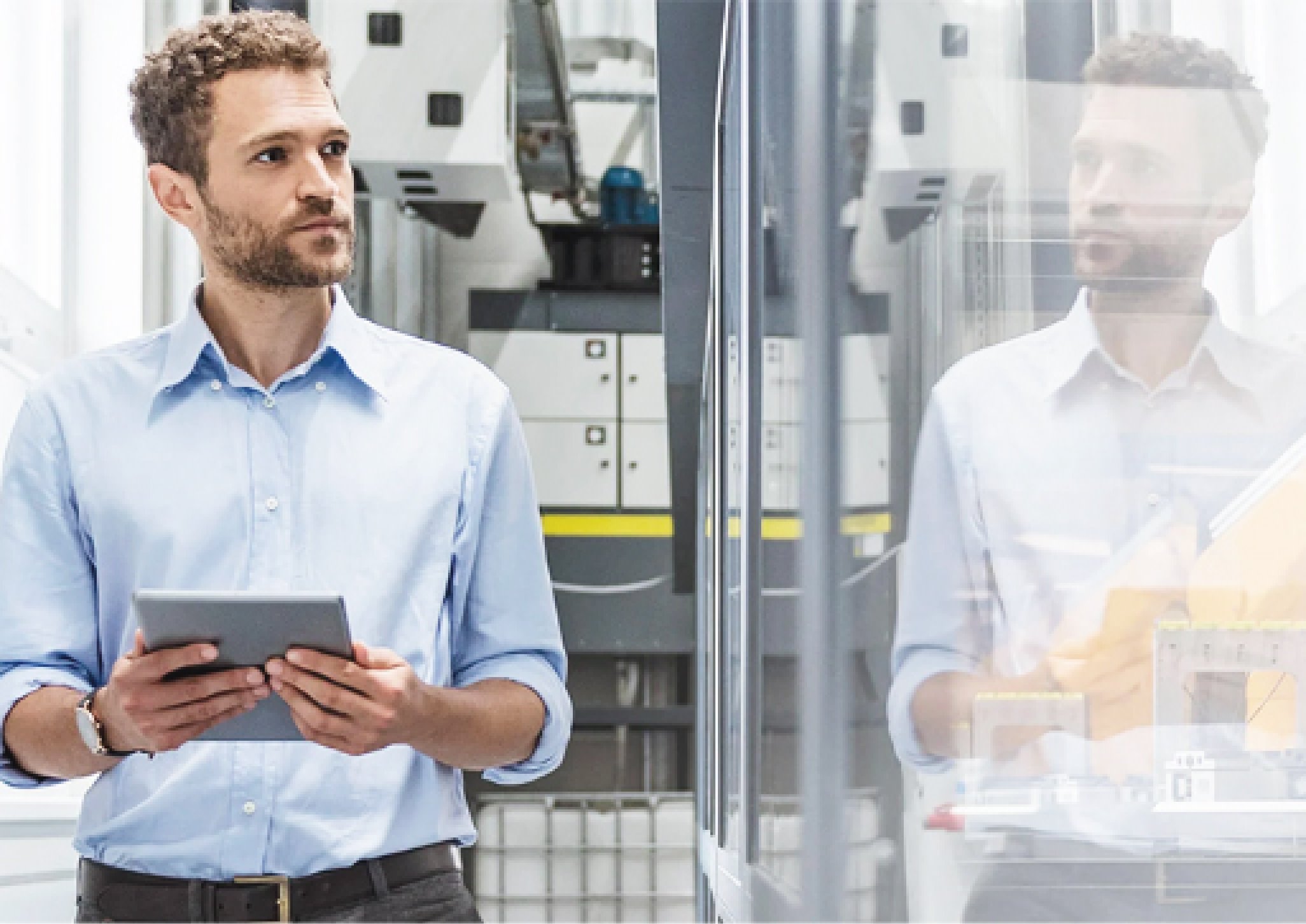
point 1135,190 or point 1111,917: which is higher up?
point 1135,190

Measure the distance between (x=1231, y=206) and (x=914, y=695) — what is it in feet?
0.87

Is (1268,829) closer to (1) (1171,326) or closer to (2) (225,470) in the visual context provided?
(1) (1171,326)

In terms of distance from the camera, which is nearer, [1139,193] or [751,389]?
[1139,193]

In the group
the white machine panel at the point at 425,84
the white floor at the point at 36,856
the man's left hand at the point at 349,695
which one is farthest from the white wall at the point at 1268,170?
the white machine panel at the point at 425,84

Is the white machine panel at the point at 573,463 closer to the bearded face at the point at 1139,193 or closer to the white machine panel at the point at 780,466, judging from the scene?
the white machine panel at the point at 780,466

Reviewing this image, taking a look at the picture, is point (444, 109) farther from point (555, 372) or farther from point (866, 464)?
point (866, 464)

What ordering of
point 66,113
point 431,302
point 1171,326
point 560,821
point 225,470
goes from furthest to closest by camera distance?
point 431,302, point 560,821, point 66,113, point 225,470, point 1171,326

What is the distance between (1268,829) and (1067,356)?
0.78ft

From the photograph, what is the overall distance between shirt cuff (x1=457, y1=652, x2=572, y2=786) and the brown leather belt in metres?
0.16

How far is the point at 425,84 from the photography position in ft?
13.6

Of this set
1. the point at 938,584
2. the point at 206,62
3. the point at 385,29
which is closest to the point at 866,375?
the point at 938,584

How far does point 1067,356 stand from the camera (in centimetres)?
67

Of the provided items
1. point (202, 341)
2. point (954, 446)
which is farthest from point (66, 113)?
point (954, 446)

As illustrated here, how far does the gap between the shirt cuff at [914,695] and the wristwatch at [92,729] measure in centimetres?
72
